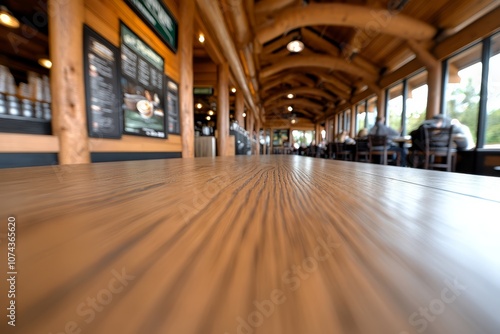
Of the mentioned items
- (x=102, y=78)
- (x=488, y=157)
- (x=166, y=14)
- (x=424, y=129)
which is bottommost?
(x=488, y=157)

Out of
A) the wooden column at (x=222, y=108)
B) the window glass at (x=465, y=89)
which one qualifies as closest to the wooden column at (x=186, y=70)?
the wooden column at (x=222, y=108)

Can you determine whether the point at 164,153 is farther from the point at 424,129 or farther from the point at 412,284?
the point at 424,129

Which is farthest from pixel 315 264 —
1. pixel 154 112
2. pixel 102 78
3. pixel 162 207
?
pixel 154 112

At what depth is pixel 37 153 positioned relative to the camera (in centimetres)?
176

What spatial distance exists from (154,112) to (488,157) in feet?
19.5

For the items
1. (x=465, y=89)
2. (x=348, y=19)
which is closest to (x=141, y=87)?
(x=348, y=19)

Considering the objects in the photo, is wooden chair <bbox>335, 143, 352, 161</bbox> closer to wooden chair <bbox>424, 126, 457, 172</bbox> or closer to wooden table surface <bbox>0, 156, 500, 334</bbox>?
wooden chair <bbox>424, 126, 457, 172</bbox>

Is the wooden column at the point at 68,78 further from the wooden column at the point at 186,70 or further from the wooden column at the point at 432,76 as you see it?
the wooden column at the point at 432,76

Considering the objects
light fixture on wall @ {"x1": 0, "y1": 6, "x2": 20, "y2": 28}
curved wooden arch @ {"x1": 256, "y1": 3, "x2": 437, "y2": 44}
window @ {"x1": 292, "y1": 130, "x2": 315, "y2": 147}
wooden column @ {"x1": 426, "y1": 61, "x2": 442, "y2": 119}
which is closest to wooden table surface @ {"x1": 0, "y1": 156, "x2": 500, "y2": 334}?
light fixture on wall @ {"x1": 0, "y1": 6, "x2": 20, "y2": 28}

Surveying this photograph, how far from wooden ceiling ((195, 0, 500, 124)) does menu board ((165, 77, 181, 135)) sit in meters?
1.33

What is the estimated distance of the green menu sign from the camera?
2577 millimetres

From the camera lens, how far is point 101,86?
2199 mm

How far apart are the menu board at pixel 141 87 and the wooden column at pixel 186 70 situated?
1.44 ft

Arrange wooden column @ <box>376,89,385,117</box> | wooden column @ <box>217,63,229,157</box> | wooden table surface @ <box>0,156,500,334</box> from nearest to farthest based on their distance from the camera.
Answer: wooden table surface @ <box>0,156,500,334</box>, wooden column @ <box>217,63,229,157</box>, wooden column @ <box>376,89,385,117</box>
